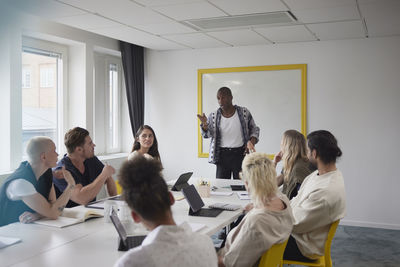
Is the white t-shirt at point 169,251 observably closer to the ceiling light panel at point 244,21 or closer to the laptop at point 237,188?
the laptop at point 237,188

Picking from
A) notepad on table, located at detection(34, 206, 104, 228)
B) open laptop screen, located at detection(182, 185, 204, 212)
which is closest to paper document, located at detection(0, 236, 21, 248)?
notepad on table, located at detection(34, 206, 104, 228)

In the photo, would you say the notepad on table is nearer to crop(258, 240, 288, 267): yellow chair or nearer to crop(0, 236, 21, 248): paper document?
crop(0, 236, 21, 248): paper document

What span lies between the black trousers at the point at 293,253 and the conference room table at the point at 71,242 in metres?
0.43

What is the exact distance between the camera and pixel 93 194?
3.39 m

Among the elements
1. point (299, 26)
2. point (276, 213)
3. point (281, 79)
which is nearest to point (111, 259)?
point (276, 213)

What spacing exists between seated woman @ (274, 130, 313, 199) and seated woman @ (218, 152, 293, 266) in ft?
3.66

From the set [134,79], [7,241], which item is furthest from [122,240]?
[134,79]

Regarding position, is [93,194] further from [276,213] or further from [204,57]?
[204,57]

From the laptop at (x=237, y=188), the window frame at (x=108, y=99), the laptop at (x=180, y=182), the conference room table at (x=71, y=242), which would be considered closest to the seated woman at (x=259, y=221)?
the conference room table at (x=71, y=242)

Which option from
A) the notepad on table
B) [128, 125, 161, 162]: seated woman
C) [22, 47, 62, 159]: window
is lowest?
the notepad on table

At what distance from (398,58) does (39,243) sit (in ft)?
16.6

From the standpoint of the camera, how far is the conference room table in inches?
80.4

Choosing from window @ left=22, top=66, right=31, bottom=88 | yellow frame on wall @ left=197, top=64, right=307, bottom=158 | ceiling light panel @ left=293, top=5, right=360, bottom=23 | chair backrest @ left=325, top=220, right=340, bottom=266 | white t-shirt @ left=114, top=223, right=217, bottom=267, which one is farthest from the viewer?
yellow frame on wall @ left=197, top=64, right=307, bottom=158

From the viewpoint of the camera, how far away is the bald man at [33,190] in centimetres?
272
